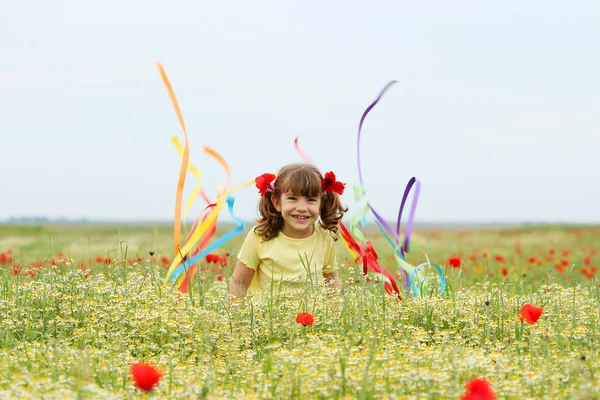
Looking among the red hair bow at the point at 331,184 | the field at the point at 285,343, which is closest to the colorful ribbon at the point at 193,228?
the field at the point at 285,343

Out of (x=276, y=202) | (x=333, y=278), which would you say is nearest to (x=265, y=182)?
(x=276, y=202)

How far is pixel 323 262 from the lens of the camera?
22.0 ft

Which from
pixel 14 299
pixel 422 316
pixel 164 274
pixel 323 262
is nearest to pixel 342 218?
pixel 323 262

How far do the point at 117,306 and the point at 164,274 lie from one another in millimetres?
2091

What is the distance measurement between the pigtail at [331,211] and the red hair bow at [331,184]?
6 cm

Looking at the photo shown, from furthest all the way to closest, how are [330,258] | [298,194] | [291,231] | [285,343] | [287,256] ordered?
[330,258] < [291,231] < [287,256] < [298,194] < [285,343]

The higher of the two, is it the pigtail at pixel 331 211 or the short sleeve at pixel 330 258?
the pigtail at pixel 331 211

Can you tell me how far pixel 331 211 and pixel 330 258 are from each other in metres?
0.47

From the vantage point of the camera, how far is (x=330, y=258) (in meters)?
6.79

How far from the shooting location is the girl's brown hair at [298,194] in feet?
20.8

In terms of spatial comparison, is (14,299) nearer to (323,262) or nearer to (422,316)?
(323,262)

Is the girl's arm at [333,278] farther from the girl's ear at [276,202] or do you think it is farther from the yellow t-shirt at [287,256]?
the girl's ear at [276,202]

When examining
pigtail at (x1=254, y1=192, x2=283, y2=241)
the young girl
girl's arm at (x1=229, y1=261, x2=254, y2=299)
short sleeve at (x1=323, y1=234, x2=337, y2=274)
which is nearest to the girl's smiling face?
the young girl

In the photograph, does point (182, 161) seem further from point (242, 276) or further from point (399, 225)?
point (399, 225)
